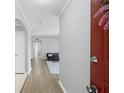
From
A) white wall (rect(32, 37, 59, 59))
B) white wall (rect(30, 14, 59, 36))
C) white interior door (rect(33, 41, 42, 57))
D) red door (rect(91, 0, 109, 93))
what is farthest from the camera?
white interior door (rect(33, 41, 42, 57))

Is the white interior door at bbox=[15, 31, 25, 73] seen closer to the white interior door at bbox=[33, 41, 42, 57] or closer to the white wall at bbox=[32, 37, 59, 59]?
the white wall at bbox=[32, 37, 59, 59]

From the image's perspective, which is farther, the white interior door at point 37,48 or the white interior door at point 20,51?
the white interior door at point 37,48

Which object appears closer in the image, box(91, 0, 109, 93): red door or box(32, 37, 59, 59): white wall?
box(91, 0, 109, 93): red door

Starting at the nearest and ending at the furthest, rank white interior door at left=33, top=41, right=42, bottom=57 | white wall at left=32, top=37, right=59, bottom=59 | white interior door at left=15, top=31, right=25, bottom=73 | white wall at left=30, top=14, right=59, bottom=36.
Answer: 1. white wall at left=30, top=14, right=59, bottom=36
2. white interior door at left=15, top=31, right=25, bottom=73
3. white wall at left=32, top=37, right=59, bottom=59
4. white interior door at left=33, top=41, right=42, bottom=57

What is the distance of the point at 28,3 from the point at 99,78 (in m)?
3.54

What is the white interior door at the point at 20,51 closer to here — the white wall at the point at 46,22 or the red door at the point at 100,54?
the white wall at the point at 46,22

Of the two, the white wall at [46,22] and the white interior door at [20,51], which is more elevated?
the white wall at [46,22]

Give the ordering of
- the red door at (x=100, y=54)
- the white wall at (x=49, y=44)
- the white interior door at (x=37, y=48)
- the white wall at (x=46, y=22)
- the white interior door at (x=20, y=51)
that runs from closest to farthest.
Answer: the red door at (x=100, y=54)
the white wall at (x=46, y=22)
the white interior door at (x=20, y=51)
the white wall at (x=49, y=44)
the white interior door at (x=37, y=48)

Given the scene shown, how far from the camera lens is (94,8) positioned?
157 centimetres

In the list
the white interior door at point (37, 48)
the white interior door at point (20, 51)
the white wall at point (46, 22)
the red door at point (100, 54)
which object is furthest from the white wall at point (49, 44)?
the red door at point (100, 54)

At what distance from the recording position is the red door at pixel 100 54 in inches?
52.6

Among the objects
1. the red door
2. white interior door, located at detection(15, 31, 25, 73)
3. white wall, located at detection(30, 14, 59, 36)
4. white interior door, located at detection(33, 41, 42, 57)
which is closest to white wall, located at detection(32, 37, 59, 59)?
white interior door, located at detection(33, 41, 42, 57)

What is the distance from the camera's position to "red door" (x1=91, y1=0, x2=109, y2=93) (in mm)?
1336
